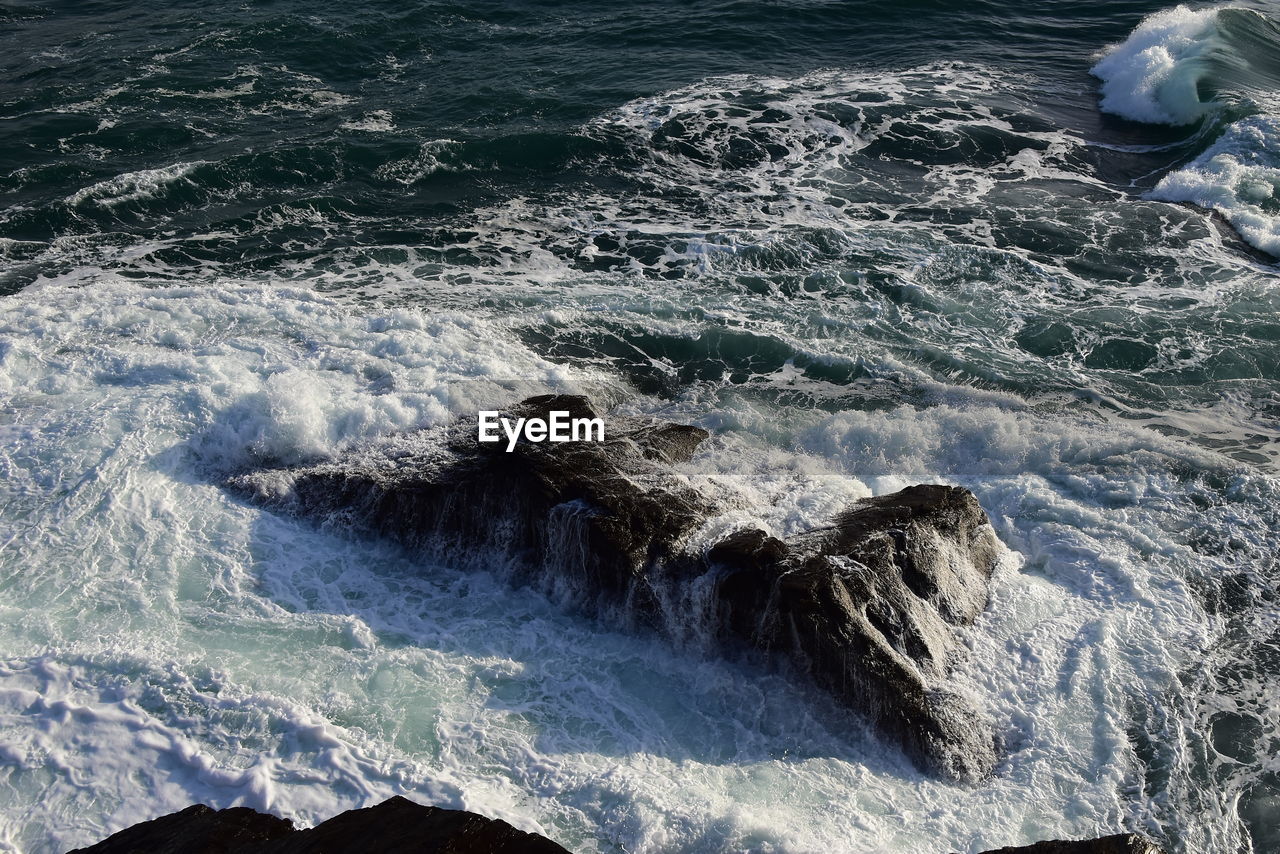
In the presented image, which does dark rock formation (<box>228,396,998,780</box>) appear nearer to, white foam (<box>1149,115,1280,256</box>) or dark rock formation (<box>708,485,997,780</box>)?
dark rock formation (<box>708,485,997,780</box>)

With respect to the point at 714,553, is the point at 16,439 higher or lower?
lower

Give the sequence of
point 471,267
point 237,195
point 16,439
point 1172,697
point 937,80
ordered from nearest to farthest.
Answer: point 1172,697
point 16,439
point 471,267
point 237,195
point 937,80

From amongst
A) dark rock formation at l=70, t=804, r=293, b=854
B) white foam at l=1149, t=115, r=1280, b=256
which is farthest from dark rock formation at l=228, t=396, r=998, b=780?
white foam at l=1149, t=115, r=1280, b=256


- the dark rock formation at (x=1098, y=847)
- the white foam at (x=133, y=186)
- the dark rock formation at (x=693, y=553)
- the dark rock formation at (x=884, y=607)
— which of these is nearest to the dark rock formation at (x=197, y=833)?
the dark rock formation at (x=693, y=553)

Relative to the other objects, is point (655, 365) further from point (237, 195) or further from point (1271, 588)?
A: point (237, 195)

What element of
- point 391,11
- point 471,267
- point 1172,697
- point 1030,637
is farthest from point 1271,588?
point 391,11

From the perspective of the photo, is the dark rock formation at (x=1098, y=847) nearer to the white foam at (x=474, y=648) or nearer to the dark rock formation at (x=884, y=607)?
the white foam at (x=474, y=648)

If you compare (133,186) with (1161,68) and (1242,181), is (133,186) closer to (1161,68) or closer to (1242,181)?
(1242,181)
